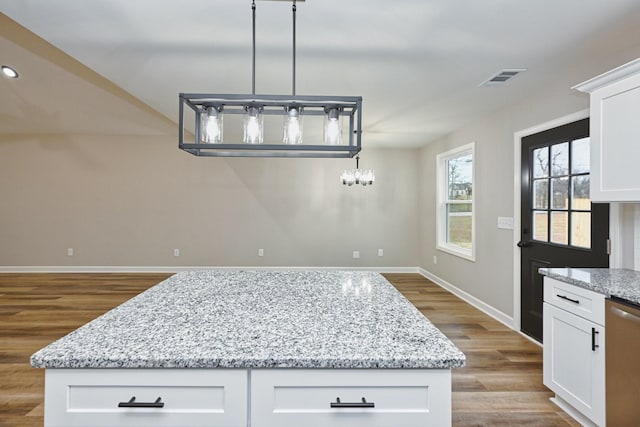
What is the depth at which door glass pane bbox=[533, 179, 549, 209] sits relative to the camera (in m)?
3.25

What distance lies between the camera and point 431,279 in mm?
6078

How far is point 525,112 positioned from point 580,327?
228 centimetres

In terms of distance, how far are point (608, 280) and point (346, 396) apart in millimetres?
1937

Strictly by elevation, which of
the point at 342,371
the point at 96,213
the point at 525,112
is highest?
the point at 525,112

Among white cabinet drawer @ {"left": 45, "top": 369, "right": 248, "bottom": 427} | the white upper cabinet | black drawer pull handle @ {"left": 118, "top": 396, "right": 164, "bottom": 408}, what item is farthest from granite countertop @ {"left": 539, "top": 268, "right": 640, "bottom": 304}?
black drawer pull handle @ {"left": 118, "top": 396, "right": 164, "bottom": 408}

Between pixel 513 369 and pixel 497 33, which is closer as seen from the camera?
pixel 497 33

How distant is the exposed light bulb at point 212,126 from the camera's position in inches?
63.5

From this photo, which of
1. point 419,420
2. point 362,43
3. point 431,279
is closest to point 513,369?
point 419,420

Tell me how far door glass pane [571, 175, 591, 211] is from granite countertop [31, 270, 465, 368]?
200 cm

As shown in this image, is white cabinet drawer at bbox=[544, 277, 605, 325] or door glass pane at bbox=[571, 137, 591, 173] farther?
door glass pane at bbox=[571, 137, 591, 173]

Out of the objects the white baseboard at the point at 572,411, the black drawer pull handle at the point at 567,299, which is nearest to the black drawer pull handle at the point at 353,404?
the black drawer pull handle at the point at 567,299

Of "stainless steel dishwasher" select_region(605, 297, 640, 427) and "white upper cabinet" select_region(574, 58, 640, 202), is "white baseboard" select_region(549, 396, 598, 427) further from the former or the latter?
"white upper cabinet" select_region(574, 58, 640, 202)

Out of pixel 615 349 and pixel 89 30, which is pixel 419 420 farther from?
pixel 89 30

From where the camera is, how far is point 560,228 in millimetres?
3061
